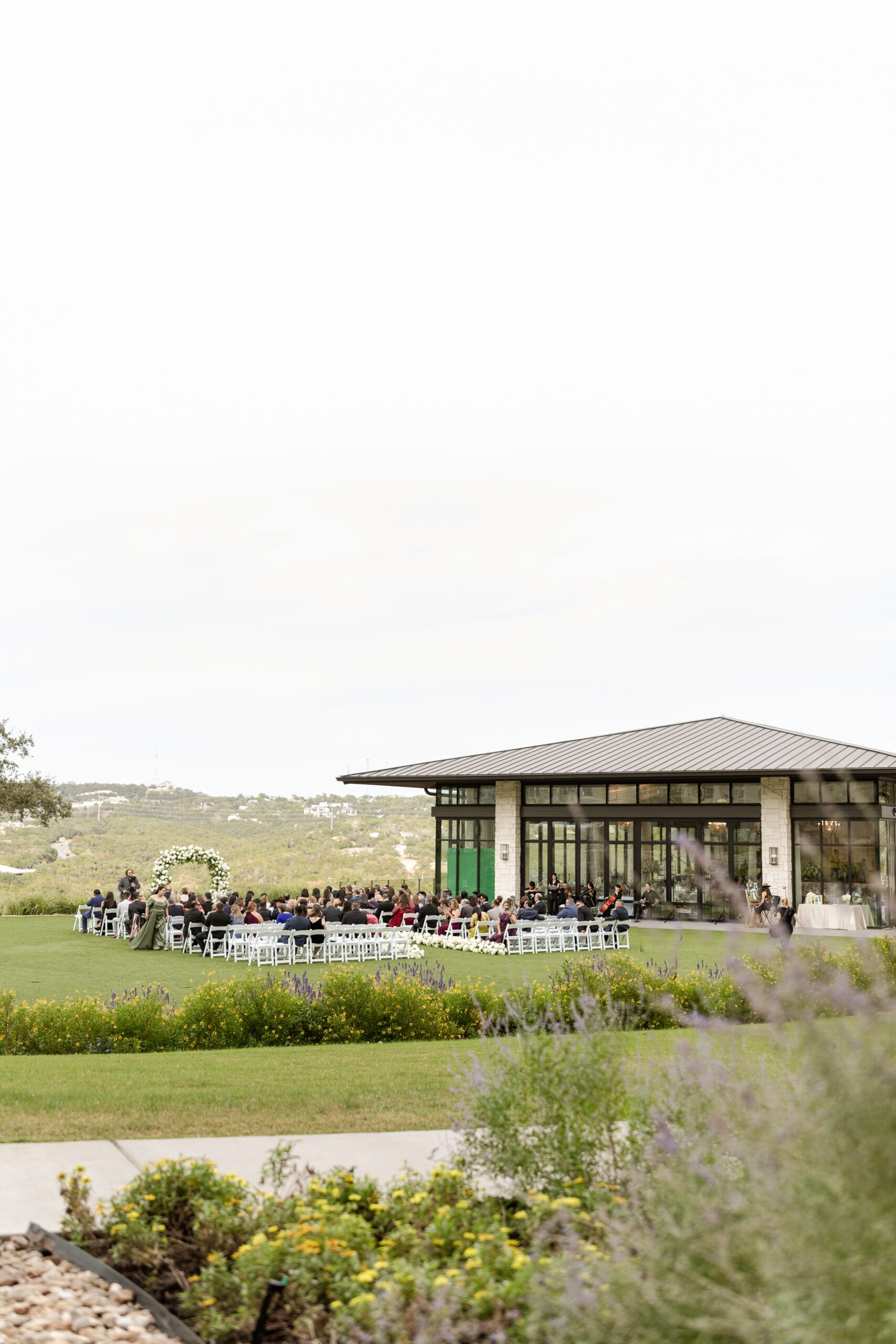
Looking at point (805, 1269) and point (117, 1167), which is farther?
point (117, 1167)

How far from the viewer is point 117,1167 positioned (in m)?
6.43

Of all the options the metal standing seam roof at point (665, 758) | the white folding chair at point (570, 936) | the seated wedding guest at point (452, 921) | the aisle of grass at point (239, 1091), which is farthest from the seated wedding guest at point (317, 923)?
the metal standing seam roof at point (665, 758)

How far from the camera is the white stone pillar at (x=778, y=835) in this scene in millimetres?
31062

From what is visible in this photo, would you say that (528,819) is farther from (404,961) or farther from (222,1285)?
(222,1285)

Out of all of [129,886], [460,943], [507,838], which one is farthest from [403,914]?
[507,838]

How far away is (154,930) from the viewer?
2302 cm

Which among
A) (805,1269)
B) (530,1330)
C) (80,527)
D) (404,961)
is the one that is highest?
(80,527)

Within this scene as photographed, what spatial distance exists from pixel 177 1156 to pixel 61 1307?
2.28m

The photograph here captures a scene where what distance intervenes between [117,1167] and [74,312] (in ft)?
85.4

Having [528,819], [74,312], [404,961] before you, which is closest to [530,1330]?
[404,961]

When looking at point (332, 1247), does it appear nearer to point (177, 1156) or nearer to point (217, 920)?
point (177, 1156)

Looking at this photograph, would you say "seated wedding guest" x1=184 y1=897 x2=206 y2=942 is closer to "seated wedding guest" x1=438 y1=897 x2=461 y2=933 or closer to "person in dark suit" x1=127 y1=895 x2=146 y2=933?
"person in dark suit" x1=127 y1=895 x2=146 y2=933

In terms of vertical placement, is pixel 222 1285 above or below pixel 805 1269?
below

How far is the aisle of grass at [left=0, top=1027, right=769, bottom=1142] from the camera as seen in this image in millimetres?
7555
